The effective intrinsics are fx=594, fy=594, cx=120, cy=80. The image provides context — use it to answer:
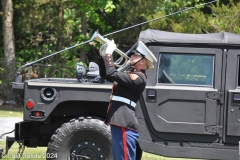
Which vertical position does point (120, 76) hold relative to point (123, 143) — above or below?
above

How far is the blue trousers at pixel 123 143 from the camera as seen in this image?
19.1 feet

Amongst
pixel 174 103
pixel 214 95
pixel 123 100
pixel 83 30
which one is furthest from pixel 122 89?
pixel 83 30

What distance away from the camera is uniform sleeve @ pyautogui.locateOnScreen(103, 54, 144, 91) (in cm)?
572

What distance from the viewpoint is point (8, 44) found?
19047mm

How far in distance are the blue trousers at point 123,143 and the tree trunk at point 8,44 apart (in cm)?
1301

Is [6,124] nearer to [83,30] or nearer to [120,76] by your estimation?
[120,76]

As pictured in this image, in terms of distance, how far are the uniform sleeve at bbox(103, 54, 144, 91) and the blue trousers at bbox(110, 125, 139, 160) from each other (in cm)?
44

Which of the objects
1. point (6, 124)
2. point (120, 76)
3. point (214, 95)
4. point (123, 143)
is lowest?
point (6, 124)

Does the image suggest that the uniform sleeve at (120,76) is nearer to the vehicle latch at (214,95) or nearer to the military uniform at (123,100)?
the military uniform at (123,100)

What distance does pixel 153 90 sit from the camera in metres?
7.03

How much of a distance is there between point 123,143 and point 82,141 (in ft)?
4.92

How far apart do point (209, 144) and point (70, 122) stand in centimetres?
169

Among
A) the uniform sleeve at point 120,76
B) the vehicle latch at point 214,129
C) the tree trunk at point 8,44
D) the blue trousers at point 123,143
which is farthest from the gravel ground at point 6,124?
the uniform sleeve at point 120,76

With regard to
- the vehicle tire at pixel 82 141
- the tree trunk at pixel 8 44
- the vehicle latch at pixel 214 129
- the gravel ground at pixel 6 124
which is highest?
the tree trunk at pixel 8 44
